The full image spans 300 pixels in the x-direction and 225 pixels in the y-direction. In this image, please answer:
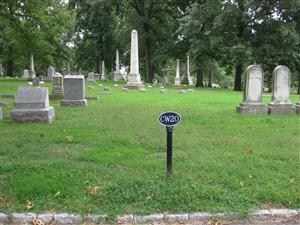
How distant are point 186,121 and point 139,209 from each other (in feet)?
19.9

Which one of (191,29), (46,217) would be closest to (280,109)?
(46,217)

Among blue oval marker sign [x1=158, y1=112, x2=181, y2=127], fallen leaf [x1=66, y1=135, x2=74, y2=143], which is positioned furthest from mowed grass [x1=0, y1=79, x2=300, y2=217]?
blue oval marker sign [x1=158, y1=112, x2=181, y2=127]

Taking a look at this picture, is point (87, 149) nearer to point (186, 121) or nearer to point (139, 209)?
point (139, 209)

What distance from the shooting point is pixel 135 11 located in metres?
41.3

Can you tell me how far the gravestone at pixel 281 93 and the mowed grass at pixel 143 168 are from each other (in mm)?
2885

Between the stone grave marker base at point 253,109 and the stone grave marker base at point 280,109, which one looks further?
the stone grave marker base at point 280,109

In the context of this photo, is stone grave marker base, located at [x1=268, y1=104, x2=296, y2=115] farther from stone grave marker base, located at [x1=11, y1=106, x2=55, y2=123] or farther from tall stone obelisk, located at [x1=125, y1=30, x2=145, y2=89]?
tall stone obelisk, located at [x1=125, y1=30, x2=145, y2=89]

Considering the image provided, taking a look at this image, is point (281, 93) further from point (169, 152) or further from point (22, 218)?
point (22, 218)

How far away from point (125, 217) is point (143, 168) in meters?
1.55

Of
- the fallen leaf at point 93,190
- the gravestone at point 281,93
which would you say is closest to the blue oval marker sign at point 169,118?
the fallen leaf at point 93,190

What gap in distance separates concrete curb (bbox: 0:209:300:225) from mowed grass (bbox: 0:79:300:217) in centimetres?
12

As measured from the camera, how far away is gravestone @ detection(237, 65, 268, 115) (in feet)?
41.5

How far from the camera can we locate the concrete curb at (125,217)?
15.5 ft

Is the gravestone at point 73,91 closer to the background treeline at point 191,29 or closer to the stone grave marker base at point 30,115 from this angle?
the stone grave marker base at point 30,115
